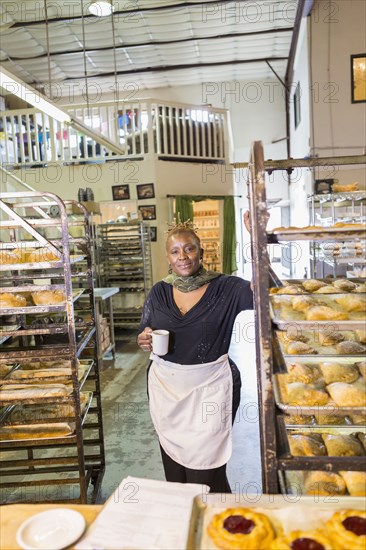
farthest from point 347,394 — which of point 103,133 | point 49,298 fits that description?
point 103,133

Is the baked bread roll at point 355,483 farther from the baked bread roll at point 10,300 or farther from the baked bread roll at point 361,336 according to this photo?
the baked bread roll at point 10,300

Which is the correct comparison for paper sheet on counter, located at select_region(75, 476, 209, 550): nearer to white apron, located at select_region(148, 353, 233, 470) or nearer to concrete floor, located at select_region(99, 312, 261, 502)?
white apron, located at select_region(148, 353, 233, 470)

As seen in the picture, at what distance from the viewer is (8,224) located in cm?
246

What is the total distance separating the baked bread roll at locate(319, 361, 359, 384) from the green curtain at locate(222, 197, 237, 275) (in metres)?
8.05

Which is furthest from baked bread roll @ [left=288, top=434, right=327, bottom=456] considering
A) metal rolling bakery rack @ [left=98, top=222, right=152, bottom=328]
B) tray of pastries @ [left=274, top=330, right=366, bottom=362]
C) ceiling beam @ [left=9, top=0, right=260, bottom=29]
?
ceiling beam @ [left=9, top=0, right=260, bottom=29]

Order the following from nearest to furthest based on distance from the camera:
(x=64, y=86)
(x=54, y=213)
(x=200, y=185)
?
1. (x=54, y=213)
2. (x=200, y=185)
3. (x=64, y=86)

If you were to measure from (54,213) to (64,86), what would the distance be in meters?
7.28

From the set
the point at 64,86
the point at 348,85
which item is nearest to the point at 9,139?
the point at 64,86

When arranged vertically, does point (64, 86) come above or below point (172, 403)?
above

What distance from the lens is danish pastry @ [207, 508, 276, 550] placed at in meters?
1.27

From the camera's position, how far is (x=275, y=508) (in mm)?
1418

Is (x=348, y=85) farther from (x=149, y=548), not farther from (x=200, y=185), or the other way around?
(x=149, y=548)

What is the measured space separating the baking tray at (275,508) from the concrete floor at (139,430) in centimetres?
167

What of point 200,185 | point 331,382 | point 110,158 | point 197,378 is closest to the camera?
point 331,382
